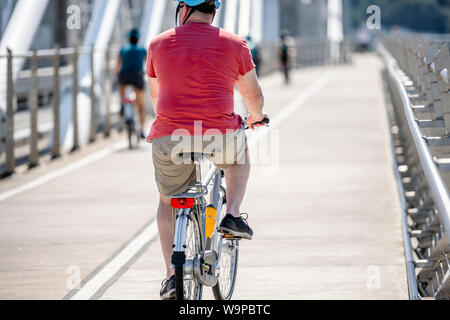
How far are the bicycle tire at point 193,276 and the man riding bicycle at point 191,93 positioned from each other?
114 millimetres

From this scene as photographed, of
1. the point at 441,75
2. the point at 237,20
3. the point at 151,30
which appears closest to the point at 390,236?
the point at 441,75

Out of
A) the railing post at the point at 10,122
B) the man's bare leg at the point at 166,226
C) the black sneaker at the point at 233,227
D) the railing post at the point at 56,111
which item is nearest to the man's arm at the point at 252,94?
the black sneaker at the point at 233,227

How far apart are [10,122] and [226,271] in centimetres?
738

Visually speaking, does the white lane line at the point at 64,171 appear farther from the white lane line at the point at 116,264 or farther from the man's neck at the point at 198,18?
the man's neck at the point at 198,18

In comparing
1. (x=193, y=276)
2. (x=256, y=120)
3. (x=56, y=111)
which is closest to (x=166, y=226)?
(x=193, y=276)

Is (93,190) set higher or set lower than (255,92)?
lower

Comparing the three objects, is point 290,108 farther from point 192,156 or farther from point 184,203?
point 184,203

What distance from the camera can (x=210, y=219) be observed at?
6047 millimetres

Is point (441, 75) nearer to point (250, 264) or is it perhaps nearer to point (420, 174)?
point (250, 264)

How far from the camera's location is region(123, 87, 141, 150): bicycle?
643 inches

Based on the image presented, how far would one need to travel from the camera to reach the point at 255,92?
593 cm
